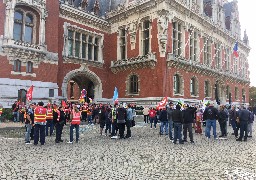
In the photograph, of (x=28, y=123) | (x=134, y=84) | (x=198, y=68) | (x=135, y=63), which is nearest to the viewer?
(x=28, y=123)

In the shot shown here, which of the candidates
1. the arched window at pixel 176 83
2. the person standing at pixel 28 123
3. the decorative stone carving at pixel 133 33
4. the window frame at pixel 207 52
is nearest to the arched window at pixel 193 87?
the arched window at pixel 176 83

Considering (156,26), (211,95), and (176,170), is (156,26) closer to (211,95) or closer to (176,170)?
(211,95)

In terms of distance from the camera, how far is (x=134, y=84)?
1153 inches

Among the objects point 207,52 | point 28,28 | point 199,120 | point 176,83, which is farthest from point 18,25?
point 207,52

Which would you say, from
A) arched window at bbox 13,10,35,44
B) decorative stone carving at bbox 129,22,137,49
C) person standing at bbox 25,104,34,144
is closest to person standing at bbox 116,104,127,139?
person standing at bbox 25,104,34,144

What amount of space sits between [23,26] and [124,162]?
1978cm

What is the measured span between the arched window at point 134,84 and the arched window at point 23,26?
12.0 meters

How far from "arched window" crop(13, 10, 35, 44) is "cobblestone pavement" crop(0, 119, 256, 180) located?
15274mm

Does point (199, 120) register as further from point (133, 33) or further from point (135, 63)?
point (133, 33)

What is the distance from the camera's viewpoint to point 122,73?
98.6ft

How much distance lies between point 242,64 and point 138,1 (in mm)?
26389

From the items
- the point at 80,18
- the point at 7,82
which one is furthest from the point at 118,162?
the point at 80,18

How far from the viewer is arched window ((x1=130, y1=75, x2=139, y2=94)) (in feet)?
94.6

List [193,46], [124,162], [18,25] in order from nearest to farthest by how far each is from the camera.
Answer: [124,162] < [18,25] < [193,46]
